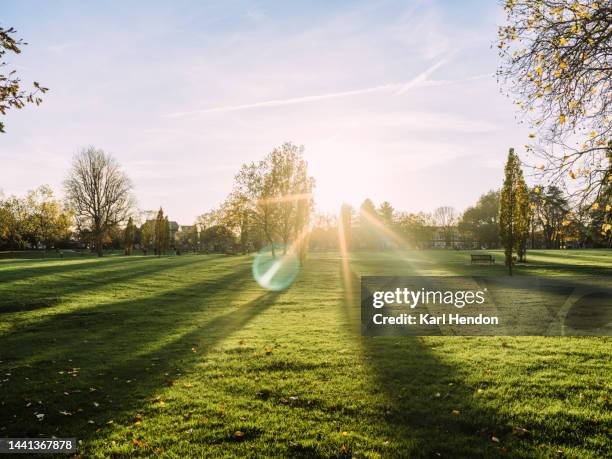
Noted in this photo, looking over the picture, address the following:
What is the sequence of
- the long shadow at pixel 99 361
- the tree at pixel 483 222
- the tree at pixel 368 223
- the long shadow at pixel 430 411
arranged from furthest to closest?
the tree at pixel 368 223, the tree at pixel 483 222, the long shadow at pixel 99 361, the long shadow at pixel 430 411

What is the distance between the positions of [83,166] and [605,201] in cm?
7390

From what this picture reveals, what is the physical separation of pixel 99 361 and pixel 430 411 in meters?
7.74

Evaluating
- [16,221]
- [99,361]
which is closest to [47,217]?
[16,221]

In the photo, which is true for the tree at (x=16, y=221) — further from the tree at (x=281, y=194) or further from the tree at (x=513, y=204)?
the tree at (x=513, y=204)

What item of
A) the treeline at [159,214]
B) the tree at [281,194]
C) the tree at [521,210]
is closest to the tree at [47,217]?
the treeline at [159,214]

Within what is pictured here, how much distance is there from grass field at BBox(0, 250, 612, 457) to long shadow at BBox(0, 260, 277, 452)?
0.13ft

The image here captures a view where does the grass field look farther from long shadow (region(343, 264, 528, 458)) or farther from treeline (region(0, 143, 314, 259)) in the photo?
treeline (region(0, 143, 314, 259))

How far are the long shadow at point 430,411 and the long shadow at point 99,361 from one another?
4254 millimetres

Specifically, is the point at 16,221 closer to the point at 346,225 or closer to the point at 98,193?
the point at 98,193

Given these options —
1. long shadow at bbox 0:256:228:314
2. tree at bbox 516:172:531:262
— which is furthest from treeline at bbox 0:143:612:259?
long shadow at bbox 0:256:228:314

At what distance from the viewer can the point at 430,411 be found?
6.66m

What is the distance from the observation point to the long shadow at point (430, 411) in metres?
5.56

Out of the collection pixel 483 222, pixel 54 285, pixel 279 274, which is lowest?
pixel 279 274

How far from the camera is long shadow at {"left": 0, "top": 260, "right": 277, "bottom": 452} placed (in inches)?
267
